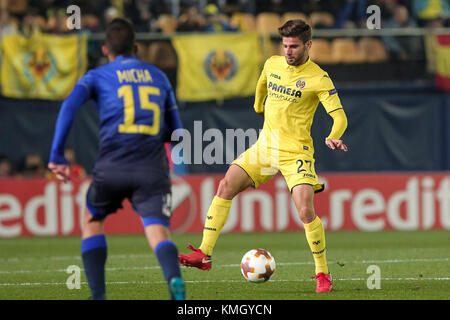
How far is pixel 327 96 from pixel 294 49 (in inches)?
19.6

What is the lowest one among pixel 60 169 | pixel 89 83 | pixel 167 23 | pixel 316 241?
pixel 316 241

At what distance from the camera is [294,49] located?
7879 mm

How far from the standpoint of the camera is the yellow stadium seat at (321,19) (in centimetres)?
1891

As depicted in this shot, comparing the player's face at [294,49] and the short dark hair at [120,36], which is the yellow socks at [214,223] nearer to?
the player's face at [294,49]

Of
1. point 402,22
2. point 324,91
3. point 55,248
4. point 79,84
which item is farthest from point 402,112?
point 79,84

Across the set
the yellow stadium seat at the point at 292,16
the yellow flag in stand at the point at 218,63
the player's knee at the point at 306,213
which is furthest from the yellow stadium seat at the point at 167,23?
the player's knee at the point at 306,213

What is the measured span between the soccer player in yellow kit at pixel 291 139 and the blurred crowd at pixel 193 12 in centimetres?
1059

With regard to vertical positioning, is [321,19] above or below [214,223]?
above

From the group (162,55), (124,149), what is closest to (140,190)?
(124,149)

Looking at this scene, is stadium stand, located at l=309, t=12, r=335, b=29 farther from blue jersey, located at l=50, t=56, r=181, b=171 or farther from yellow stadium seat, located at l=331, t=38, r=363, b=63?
blue jersey, located at l=50, t=56, r=181, b=171

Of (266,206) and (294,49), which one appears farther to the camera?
(266,206)

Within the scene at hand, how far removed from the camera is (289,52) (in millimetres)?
7902

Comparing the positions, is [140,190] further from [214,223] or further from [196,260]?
[214,223]
